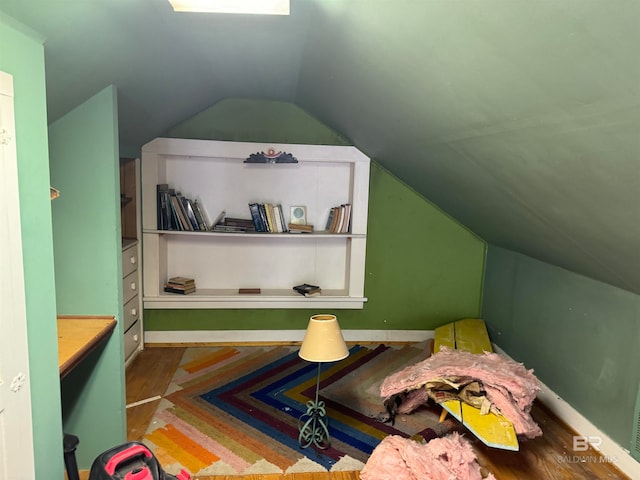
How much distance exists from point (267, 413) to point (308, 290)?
49.5 inches

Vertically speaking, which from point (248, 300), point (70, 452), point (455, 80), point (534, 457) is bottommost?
point (534, 457)

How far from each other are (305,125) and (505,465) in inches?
110

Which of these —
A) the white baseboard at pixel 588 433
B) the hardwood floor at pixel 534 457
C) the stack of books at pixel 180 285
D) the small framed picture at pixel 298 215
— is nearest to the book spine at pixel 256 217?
the small framed picture at pixel 298 215

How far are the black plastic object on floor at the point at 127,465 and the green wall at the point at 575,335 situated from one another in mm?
2218

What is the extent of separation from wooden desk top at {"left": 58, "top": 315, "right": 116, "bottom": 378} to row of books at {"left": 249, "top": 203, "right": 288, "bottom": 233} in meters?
1.71

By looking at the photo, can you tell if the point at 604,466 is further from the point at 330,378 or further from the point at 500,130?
the point at 500,130

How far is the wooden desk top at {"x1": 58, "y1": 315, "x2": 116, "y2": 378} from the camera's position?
1.70 meters

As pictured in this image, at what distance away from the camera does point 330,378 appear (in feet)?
10.6

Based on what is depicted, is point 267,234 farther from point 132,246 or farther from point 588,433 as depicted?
point 588,433

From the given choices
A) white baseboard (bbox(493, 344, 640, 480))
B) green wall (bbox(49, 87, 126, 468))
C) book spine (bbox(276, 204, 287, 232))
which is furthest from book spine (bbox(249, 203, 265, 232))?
white baseboard (bbox(493, 344, 640, 480))

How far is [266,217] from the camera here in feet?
12.2

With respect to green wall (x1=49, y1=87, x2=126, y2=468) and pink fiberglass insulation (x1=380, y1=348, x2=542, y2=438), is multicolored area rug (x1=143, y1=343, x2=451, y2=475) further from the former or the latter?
green wall (x1=49, y1=87, x2=126, y2=468)

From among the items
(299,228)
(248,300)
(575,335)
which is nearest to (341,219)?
(299,228)
